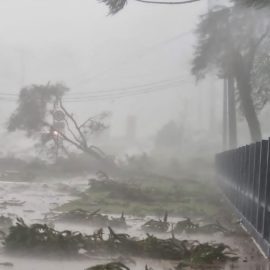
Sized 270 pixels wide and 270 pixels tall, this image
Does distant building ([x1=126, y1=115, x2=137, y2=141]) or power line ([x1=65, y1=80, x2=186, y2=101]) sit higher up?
power line ([x1=65, y1=80, x2=186, y2=101])

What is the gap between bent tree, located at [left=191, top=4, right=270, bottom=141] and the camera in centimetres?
2316

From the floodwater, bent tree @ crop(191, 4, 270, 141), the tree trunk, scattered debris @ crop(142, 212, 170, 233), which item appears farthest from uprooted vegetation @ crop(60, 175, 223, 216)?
bent tree @ crop(191, 4, 270, 141)

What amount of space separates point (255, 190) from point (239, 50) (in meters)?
16.4

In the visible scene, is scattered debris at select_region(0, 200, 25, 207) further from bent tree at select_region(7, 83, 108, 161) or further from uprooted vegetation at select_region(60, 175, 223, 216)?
bent tree at select_region(7, 83, 108, 161)

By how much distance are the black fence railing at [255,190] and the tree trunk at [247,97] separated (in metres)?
12.1

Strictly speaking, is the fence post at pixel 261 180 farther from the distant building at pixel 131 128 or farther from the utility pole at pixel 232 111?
the distant building at pixel 131 128

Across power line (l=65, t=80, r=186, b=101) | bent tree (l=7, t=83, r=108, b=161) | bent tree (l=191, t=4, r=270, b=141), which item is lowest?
bent tree (l=7, t=83, r=108, b=161)

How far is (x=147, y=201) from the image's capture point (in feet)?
51.0

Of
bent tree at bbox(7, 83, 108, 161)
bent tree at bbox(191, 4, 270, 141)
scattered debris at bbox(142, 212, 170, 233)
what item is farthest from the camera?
bent tree at bbox(7, 83, 108, 161)

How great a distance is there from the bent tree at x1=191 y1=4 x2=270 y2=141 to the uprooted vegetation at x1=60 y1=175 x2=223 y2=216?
5646 millimetres

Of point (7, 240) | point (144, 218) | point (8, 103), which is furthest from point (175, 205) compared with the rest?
point (8, 103)

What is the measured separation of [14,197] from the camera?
15938mm

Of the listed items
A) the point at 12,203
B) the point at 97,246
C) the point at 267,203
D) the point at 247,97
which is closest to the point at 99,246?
the point at 97,246

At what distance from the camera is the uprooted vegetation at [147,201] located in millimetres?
13367
